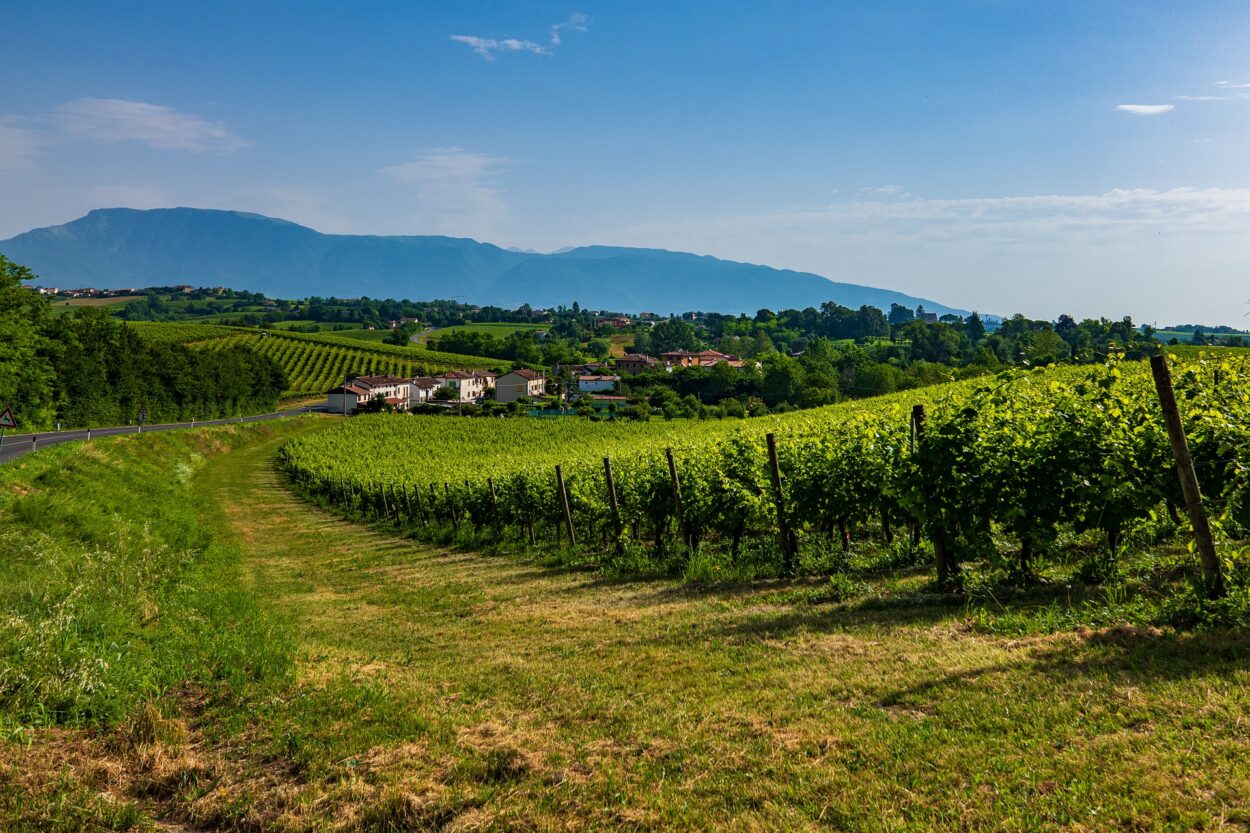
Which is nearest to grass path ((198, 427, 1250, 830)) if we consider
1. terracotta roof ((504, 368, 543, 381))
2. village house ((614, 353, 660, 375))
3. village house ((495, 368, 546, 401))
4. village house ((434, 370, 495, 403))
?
village house ((434, 370, 495, 403))

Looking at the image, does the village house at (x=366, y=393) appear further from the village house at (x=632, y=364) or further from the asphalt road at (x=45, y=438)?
the village house at (x=632, y=364)

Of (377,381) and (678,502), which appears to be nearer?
(678,502)

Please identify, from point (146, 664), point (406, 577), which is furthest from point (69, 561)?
point (406, 577)

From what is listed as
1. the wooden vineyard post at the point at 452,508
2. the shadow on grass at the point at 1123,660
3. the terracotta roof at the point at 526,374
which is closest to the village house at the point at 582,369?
the terracotta roof at the point at 526,374

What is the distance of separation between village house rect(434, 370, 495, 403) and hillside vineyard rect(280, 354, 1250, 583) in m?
120

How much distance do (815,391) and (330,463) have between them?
82.3m

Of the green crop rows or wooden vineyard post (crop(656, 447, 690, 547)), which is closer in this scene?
wooden vineyard post (crop(656, 447, 690, 547))

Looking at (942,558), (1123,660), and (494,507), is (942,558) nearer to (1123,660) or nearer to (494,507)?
(1123,660)

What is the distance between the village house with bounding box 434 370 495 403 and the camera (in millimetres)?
139125

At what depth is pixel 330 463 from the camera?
1916 inches

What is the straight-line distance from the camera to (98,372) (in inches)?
2527

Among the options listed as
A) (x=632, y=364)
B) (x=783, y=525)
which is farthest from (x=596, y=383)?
(x=783, y=525)

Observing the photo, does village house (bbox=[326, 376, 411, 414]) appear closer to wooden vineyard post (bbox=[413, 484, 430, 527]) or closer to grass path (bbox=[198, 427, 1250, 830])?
wooden vineyard post (bbox=[413, 484, 430, 527])

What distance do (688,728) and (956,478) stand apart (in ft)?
17.4
